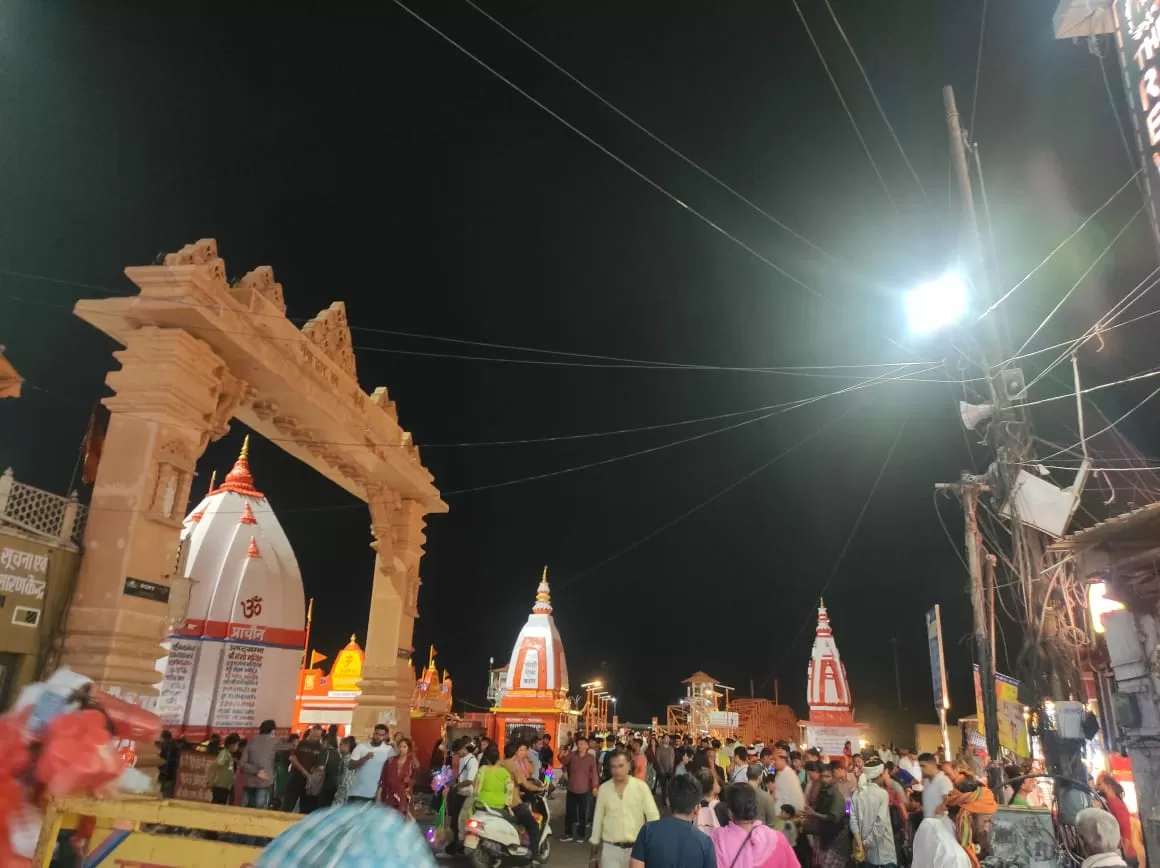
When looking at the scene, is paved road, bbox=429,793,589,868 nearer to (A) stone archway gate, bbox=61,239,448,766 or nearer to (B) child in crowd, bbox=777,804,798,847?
(B) child in crowd, bbox=777,804,798,847

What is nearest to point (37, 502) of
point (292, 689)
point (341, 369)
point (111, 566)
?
point (111, 566)

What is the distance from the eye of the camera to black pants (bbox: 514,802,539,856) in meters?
8.38

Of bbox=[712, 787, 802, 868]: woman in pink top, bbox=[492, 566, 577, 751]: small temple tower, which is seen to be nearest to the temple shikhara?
bbox=[492, 566, 577, 751]: small temple tower

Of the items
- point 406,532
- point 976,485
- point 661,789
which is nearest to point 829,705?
point 661,789

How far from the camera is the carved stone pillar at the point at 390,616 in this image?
14680mm

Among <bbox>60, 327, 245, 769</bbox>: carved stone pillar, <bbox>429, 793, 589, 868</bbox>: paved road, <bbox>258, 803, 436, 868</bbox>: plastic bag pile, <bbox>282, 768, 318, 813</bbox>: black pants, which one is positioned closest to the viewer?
<bbox>258, 803, 436, 868</bbox>: plastic bag pile

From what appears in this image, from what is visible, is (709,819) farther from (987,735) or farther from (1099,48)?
(1099,48)

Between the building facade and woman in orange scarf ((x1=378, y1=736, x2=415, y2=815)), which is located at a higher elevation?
the building facade

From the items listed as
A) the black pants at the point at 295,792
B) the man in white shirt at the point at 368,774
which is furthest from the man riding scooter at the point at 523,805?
the black pants at the point at 295,792

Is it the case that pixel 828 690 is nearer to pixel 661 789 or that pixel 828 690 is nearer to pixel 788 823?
pixel 661 789

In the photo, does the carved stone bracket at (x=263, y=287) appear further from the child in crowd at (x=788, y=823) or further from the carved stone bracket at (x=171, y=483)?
the child in crowd at (x=788, y=823)

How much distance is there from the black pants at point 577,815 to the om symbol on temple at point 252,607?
11052mm

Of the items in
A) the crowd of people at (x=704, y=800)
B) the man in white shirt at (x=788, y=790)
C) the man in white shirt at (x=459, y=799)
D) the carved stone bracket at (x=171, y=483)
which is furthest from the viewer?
the man in white shirt at (x=459, y=799)

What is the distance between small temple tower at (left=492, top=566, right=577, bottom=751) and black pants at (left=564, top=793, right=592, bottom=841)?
15.6 metres
